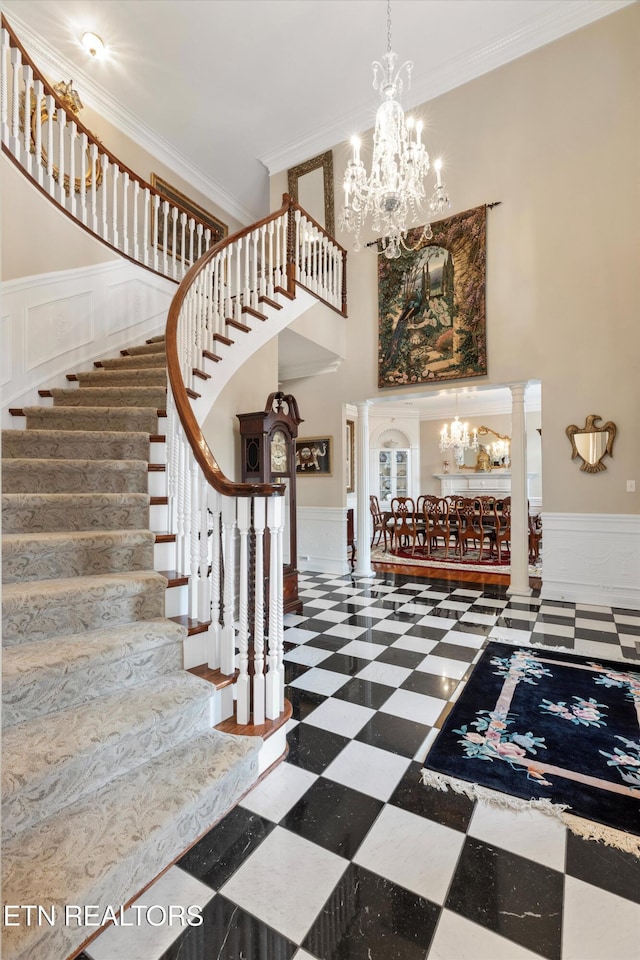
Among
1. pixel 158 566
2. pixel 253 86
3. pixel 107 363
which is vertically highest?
pixel 253 86

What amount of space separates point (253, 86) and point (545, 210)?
4.04m

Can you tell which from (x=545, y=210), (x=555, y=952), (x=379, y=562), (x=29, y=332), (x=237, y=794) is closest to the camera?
(x=555, y=952)

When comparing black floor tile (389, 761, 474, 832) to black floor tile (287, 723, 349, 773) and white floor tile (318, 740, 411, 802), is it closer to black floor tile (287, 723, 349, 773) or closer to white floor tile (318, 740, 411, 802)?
white floor tile (318, 740, 411, 802)

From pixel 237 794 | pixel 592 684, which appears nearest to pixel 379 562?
pixel 592 684

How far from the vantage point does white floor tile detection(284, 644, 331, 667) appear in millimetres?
3092

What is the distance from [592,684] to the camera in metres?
2.70

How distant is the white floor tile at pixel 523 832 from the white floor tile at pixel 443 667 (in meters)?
1.11

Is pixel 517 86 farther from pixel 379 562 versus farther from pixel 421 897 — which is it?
pixel 421 897

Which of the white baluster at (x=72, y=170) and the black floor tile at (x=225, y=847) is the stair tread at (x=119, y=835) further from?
the white baluster at (x=72, y=170)

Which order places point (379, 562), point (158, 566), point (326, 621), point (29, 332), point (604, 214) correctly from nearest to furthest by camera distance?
1. point (158, 566)
2. point (29, 332)
3. point (326, 621)
4. point (604, 214)
5. point (379, 562)

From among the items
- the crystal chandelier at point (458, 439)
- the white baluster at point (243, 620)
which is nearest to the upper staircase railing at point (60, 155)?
the white baluster at point (243, 620)

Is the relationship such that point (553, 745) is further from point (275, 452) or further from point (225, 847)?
point (275, 452)

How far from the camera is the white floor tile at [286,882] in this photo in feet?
4.31

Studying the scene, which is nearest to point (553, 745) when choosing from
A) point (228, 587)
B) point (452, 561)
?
point (228, 587)
